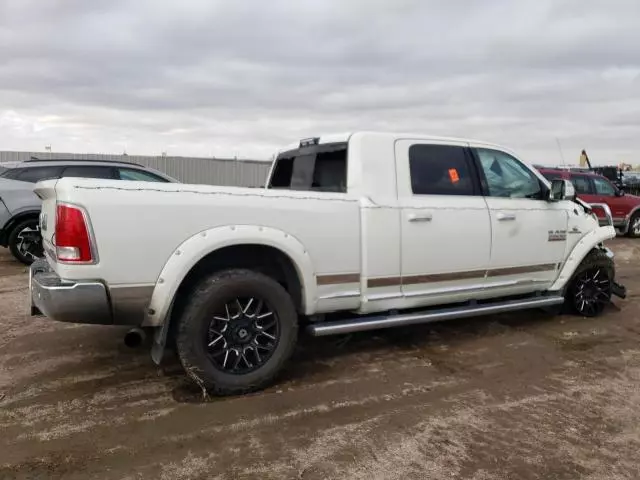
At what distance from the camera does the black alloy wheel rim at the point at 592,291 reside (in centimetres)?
615

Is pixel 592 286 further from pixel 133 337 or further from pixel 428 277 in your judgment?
pixel 133 337

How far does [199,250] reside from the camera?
362cm

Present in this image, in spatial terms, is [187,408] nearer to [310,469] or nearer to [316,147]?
[310,469]

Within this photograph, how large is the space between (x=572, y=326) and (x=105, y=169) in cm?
749

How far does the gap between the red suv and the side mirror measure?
9.35 m

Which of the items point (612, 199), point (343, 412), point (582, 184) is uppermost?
point (582, 184)

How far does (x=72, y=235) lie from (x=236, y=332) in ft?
4.15

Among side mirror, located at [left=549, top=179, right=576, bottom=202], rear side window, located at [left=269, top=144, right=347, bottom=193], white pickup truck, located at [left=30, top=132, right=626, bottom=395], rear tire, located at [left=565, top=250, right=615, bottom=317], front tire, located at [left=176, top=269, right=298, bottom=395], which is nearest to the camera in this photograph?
white pickup truck, located at [left=30, top=132, right=626, bottom=395]

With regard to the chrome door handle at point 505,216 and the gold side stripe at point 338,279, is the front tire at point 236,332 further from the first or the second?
the chrome door handle at point 505,216

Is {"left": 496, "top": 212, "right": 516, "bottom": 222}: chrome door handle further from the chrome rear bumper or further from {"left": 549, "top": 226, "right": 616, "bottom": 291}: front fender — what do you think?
the chrome rear bumper

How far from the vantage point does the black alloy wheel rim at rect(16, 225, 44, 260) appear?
8.74m

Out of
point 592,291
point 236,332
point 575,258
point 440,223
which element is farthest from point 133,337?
point 592,291

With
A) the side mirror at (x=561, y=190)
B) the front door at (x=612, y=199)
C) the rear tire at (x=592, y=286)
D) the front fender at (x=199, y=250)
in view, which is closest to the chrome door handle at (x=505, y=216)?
the side mirror at (x=561, y=190)

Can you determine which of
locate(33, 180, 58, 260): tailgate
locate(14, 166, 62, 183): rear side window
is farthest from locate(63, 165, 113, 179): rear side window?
locate(33, 180, 58, 260): tailgate
